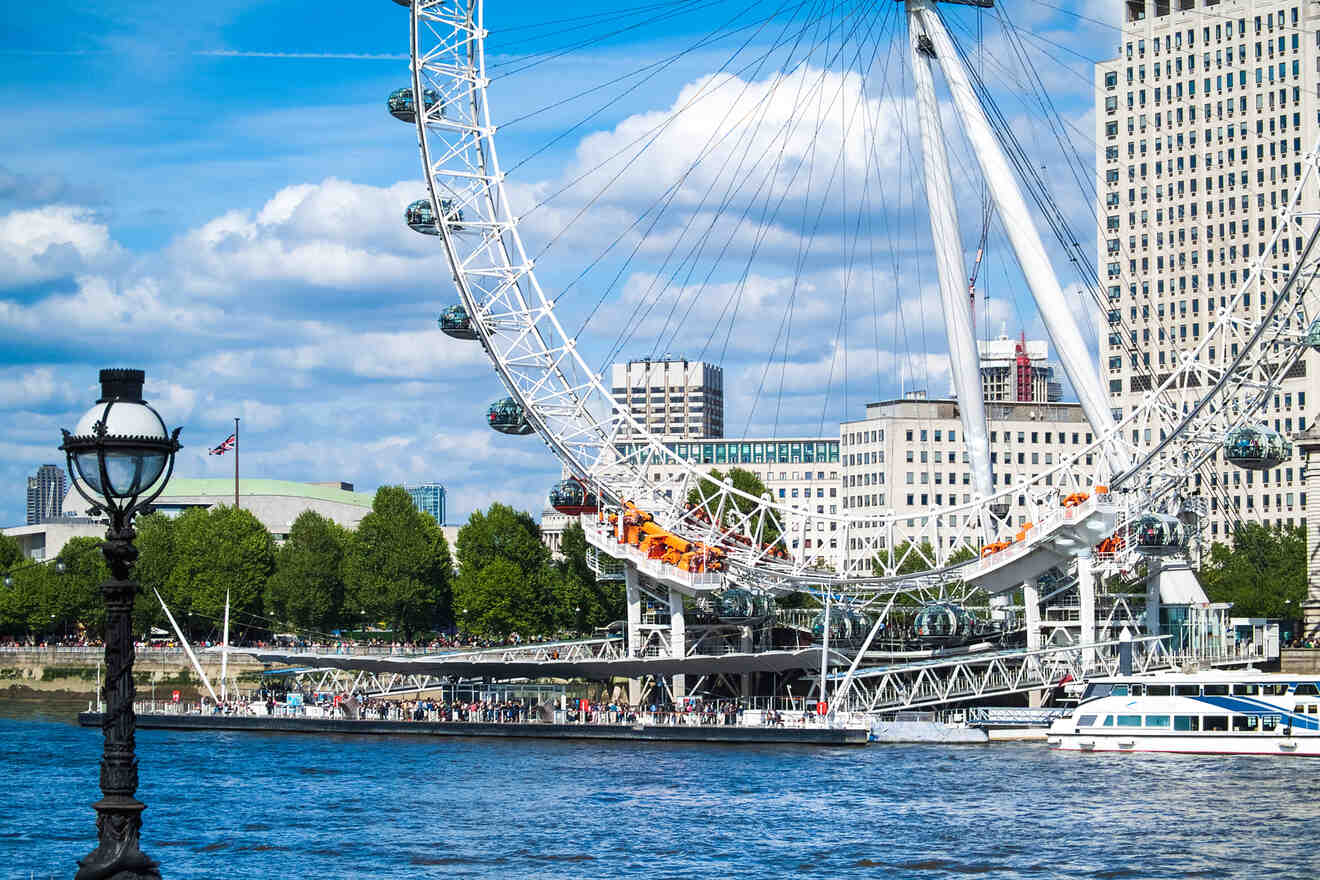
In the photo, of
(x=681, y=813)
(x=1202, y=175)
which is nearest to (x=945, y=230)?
(x=681, y=813)

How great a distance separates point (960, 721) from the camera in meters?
98.3

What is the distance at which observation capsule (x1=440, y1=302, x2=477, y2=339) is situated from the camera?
106 m

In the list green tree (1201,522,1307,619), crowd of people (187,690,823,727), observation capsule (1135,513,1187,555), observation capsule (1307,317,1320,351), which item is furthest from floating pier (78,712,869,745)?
green tree (1201,522,1307,619)

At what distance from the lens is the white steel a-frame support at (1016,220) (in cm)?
9788

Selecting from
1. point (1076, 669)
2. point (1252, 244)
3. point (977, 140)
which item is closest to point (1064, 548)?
point (1076, 669)

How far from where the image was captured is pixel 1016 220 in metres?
97.9

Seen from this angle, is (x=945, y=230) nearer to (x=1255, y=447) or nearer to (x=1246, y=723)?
(x=1255, y=447)

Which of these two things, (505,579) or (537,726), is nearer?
(537,726)

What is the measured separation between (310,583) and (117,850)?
137 metres

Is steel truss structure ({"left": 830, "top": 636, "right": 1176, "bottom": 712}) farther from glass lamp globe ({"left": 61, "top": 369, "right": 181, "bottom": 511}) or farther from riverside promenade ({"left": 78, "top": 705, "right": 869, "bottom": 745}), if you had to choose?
glass lamp globe ({"left": 61, "top": 369, "right": 181, "bottom": 511})

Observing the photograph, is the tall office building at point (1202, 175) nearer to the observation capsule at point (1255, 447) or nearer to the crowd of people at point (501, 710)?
the observation capsule at point (1255, 447)

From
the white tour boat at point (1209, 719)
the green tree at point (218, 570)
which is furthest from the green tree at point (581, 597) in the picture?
the white tour boat at point (1209, 719)

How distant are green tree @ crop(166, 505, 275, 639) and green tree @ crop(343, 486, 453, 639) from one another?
8.77 meters

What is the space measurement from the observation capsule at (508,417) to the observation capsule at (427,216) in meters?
10.2
